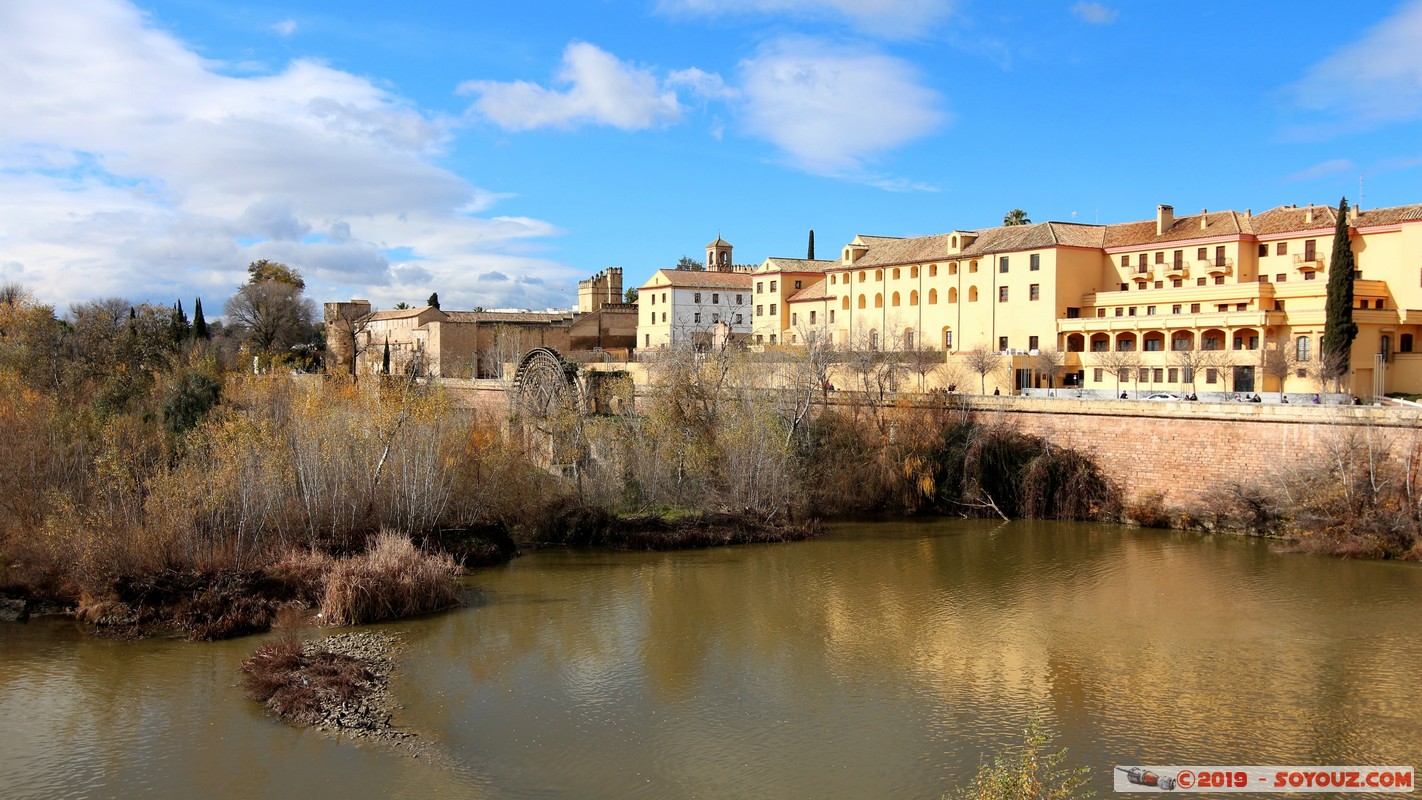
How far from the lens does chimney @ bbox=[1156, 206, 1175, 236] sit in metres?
40.2

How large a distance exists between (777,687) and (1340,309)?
2487 centimetres

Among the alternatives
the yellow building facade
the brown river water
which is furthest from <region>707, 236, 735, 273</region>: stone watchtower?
the brown river water

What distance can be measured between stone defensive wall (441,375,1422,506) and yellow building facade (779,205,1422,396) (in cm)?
646

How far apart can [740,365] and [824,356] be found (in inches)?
116

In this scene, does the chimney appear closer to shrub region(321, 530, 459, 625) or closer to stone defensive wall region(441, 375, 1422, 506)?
stone defensive wall region(441, 375, 1422, 506)

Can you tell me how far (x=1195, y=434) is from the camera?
25734 millimetres

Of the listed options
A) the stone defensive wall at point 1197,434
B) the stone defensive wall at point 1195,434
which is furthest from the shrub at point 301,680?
the stone defensive wall at point 1197,434

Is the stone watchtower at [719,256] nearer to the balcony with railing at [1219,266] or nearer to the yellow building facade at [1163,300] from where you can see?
the yellow building facade at [1163,300]

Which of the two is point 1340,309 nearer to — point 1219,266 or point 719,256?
point 1219,266

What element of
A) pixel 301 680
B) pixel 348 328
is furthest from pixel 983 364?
pixel 348 328

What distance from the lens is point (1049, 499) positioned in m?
27.8

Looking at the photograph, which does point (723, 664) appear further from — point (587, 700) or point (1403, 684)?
point (1403, 684)

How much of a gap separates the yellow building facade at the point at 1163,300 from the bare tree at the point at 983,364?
1.43 feet

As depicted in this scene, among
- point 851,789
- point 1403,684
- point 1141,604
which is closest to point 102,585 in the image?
point 851,789
